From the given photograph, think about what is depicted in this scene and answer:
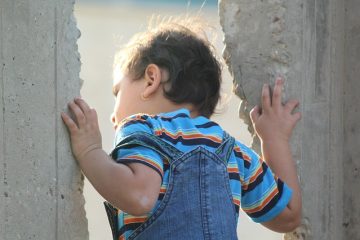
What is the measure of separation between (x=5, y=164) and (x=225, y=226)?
2.40 feet

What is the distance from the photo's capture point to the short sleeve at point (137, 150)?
8.21 ft

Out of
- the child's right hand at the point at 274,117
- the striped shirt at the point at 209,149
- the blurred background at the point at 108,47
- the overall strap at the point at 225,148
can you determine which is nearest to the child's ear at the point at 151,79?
the striped shirt at the point at 209,149

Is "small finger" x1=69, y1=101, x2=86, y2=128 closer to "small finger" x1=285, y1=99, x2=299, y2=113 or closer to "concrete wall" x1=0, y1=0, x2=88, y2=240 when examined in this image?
"concrete wall" x1=0, y1=0, x2=88, y2=240

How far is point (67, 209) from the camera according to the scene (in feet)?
8.25

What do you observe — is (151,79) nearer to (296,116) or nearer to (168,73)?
(168,73)

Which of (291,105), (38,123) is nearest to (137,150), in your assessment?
(38,123)

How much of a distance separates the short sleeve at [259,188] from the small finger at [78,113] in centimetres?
56

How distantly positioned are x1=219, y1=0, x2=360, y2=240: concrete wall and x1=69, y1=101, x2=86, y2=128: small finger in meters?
1.00

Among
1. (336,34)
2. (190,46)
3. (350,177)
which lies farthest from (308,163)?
(190,46)

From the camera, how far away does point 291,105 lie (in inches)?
130

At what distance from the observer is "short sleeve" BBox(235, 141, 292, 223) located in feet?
9.41

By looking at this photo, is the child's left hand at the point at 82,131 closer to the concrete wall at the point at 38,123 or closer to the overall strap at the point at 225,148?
the concrete wall at the point at 38,123

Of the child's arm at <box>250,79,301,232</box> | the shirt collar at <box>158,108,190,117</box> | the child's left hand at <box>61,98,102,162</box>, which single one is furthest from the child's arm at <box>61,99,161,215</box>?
the child's arm at <box>250,79,301,232</box>

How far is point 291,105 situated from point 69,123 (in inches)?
43.0
